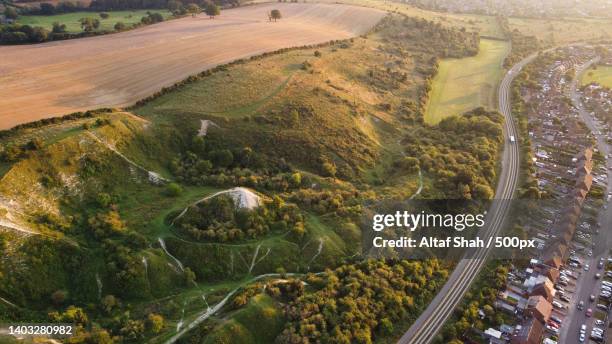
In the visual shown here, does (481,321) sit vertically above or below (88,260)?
below

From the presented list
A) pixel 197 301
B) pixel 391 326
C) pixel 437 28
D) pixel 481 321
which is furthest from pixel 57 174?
pixel 437 28

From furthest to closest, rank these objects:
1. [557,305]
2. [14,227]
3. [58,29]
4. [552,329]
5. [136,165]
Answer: [58,29]
[136,165]
[557,305]
[552,329]
[14,227]

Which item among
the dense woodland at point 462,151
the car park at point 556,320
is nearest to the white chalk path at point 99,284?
the dense woodland at point 462,151

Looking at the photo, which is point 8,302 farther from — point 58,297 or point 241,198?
point 241,198

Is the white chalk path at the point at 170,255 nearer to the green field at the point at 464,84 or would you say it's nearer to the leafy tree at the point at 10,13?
the green field at the point at 464,84

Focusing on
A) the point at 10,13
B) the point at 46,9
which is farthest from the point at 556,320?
the point at 46,9

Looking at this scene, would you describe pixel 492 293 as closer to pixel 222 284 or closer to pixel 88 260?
pixel 222 284
